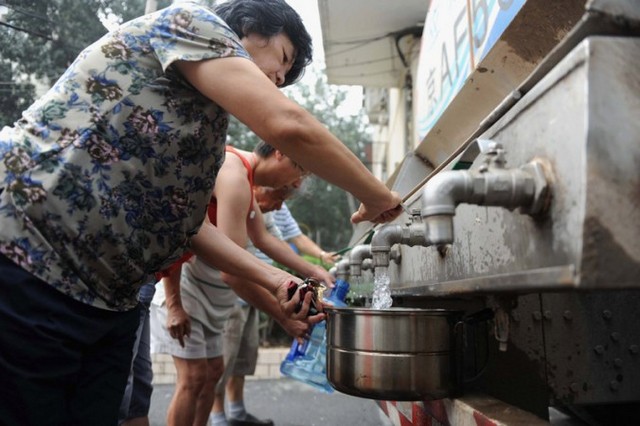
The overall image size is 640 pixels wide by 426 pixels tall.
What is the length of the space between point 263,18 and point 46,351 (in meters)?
1.22

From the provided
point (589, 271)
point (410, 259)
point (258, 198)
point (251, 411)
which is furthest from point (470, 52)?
point (251, 411)

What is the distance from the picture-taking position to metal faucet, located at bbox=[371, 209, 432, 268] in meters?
1.53

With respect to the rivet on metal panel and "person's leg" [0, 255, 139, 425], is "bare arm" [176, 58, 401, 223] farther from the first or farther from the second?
the rivet on metal panel

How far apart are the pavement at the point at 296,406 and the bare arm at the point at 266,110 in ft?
9.47

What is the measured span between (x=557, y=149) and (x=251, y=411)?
168 inches

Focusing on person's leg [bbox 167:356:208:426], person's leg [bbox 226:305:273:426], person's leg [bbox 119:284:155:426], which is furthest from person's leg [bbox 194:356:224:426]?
person's leg [bbox 226:305:273:426]

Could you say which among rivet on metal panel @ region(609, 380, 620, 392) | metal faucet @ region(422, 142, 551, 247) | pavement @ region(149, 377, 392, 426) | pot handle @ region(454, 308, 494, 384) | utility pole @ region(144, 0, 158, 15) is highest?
utility pole @ region(144, 0, 158, 15)

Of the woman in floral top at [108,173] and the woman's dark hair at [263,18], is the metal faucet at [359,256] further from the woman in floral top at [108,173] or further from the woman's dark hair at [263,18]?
the woman's dark hair at [263,18]

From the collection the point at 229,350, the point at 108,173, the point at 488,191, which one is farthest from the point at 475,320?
the point at 229,350

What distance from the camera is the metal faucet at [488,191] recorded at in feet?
2.93

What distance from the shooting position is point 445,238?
0.97 meters

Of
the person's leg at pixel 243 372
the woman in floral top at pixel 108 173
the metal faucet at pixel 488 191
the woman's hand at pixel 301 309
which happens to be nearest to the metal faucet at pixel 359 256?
the woman's hand at pixel 301 309

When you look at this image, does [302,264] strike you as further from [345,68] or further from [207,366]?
[345,68]

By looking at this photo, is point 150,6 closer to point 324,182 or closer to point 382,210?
point 382,210
